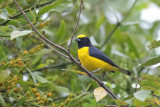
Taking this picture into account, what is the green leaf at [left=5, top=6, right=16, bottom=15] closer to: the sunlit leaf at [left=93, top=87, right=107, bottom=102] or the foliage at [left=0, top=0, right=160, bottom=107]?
the foliage at [left=0, top=0, right=160, bottom=107]

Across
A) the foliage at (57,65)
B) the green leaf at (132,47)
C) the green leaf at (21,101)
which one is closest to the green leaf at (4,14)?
the foliage at (57,65)

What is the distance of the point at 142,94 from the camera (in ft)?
7.94

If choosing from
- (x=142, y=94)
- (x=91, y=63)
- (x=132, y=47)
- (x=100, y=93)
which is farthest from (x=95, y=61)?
(x=142, y=94)

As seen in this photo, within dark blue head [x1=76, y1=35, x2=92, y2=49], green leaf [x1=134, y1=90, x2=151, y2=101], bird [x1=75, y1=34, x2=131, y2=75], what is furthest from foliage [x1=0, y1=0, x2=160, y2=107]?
dark blue head [x1=76, y1=35, x2=92, y2=49]

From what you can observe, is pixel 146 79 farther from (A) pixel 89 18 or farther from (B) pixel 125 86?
(A) pixel 89 18

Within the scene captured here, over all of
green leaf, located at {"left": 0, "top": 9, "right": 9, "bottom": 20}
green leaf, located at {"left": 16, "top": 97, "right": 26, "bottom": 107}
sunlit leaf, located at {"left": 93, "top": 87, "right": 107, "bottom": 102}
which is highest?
green leaf, located at {"left": 0, "top": 9, "right": 9, "bottom": 20}

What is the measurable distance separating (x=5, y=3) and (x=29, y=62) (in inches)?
31.2

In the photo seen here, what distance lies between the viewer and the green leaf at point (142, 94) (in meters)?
2.36

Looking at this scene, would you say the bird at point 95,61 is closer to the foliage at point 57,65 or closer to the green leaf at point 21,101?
the foliage at point 57,65

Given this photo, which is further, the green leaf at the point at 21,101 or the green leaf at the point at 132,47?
the green leaf at the point at 132,47

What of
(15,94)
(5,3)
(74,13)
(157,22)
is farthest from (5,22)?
(157,22)

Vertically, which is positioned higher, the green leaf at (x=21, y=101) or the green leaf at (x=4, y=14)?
the green leaf at (x=4, y=14)

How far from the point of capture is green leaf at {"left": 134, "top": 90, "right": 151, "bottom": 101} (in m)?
2.36

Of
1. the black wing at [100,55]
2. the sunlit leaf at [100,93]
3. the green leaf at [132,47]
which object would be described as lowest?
the green leaf at [132,47]
